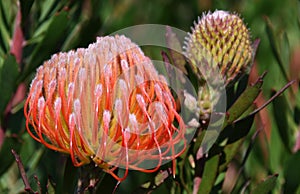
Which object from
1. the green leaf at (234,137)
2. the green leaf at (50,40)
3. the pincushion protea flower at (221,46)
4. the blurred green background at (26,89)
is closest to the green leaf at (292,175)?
the blurred green background at (26,89)

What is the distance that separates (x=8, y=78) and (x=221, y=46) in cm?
52

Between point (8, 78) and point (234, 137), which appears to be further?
point (8, 78)

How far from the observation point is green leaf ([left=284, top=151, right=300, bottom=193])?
1.44 meters

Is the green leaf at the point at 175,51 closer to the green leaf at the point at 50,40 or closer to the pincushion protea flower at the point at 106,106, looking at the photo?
the pincushion protea flower at the point at 106,106

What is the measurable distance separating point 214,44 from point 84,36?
53 cm

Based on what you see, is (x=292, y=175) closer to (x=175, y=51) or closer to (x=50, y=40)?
(x=175, y=51)

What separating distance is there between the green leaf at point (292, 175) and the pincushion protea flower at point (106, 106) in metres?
0.36

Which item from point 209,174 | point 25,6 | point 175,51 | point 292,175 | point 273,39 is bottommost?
point 292,175

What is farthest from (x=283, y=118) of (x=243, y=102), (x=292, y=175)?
(x=243, y=102)

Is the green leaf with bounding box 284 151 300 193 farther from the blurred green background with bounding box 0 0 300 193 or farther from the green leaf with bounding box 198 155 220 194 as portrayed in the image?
the green leaf with bounding box 198 155 220 194

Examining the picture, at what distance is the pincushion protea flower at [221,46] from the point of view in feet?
4.25

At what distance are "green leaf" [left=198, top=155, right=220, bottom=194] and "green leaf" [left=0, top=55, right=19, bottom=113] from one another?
51 cm

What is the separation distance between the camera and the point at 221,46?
1299 millimetres

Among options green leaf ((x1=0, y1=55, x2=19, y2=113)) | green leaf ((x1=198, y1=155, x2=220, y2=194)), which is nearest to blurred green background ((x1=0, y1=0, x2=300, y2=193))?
green leaf ((x1=0, y1=55, x2=19, y2=113))
